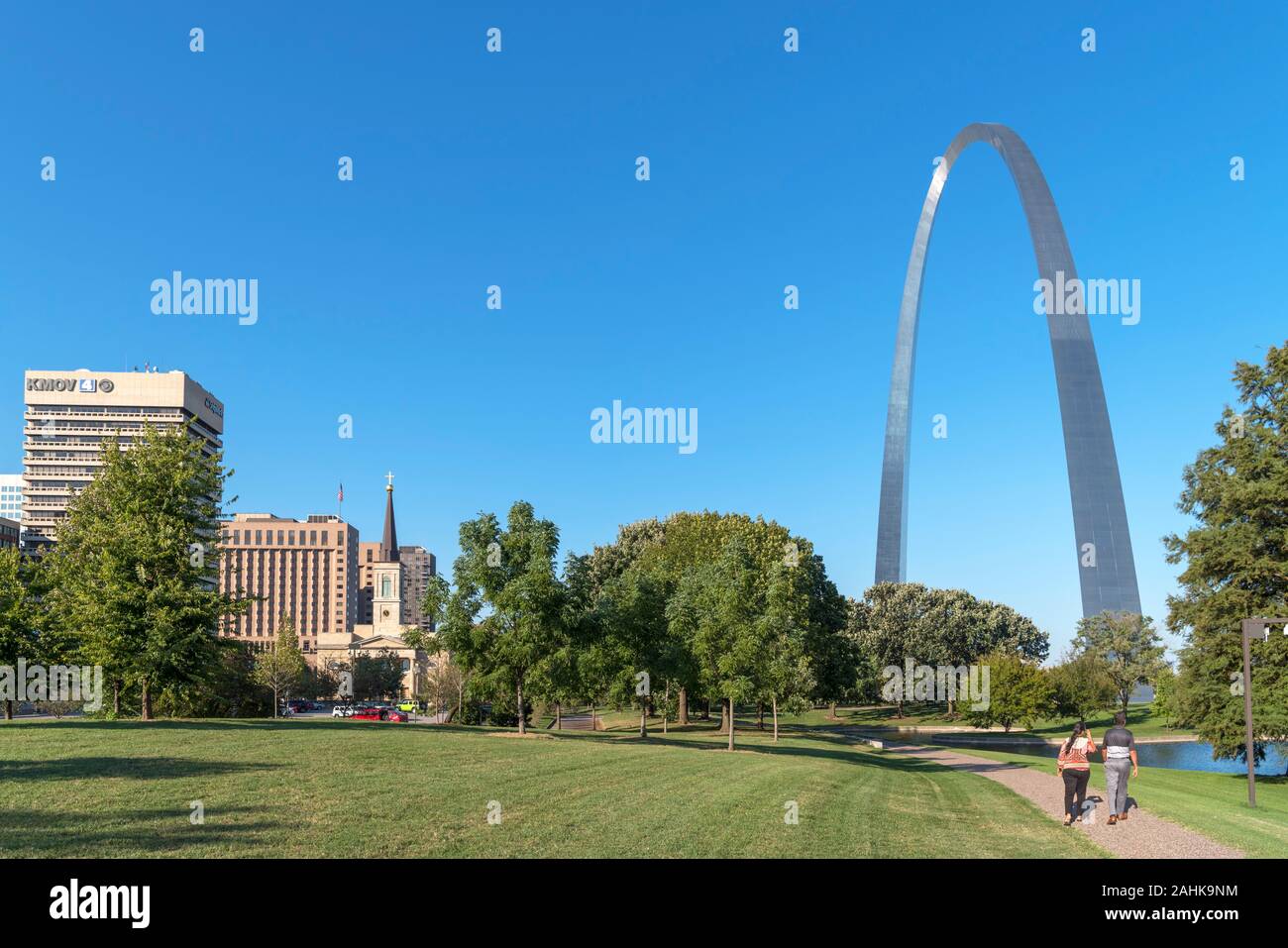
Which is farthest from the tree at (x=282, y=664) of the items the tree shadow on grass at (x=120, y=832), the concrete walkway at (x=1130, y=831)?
the tree shadow on grass at (x=120, y=832)

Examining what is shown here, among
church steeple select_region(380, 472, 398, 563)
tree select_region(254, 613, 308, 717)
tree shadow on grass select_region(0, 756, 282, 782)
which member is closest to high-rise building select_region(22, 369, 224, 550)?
church steeple select_region(380, 472, 398, 563)

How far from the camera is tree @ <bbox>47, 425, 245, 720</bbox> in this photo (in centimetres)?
3594

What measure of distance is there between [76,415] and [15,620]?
183939 mm

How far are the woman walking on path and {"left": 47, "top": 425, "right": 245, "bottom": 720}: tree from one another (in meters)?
30.6

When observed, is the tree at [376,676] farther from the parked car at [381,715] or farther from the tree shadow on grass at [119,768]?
the tree shadow on grass at [119,768]

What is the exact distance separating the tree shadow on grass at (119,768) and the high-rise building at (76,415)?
191 metres

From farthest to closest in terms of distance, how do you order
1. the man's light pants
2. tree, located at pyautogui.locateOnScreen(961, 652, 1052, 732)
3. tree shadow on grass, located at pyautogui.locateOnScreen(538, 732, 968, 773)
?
1. tree, located at pyautogui.locateOnScreen(961, 652, 1052, 732)
2. tree shadow on grass, located at pyautogui.locateOnScreen(538, 732, 968, 773)
3. the man's light pants

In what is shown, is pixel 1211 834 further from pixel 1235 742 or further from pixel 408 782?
pixel 1235 742

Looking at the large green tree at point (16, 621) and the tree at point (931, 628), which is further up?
the large green tree at point (16, 621)

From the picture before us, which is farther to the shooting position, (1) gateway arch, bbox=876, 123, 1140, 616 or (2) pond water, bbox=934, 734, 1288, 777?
(1) gateway arch, bbox=876, 123, 1140, 616

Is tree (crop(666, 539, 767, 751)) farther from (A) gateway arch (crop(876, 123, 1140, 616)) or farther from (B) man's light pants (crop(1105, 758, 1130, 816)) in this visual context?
(A) gateway arch (crop(876, 123, 1140, 616))

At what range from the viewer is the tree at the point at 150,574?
1415 inches

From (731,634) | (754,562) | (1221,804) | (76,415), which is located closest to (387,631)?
(76,415)
